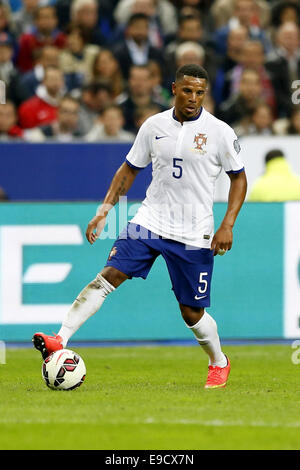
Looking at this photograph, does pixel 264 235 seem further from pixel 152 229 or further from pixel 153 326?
pixel 152 229

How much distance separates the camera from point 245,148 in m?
14.1

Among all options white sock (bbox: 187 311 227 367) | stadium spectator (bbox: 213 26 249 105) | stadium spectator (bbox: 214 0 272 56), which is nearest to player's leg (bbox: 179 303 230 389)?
white sock (bbox: 187 311 227 367)

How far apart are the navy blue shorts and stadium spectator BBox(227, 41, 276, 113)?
7.81 metres

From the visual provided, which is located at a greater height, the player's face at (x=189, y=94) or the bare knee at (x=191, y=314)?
the player's face at (x=189, y=94)

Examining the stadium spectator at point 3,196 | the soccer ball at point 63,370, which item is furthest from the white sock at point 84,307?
the stadium spectator at point 3,196

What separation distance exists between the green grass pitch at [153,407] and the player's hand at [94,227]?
1.17 meters

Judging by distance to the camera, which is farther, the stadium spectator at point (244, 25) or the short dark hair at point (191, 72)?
the stadium spectator at point (244, 25)

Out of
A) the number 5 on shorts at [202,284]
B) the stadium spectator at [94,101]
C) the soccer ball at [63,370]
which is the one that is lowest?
the soccer ball at [63,370]

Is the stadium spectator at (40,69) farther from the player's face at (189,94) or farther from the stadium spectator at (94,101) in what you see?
the player's face at (189,94)

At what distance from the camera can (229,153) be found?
8297 mm

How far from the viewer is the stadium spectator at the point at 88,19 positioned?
53.4 ft

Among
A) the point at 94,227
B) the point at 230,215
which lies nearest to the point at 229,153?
the point at 230,215

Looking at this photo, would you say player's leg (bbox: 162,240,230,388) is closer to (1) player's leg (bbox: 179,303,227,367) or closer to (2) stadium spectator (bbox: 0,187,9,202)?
(1) player's leg (bbox: 179,303,227,367)

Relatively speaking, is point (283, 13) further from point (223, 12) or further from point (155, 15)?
point (155, 15)
